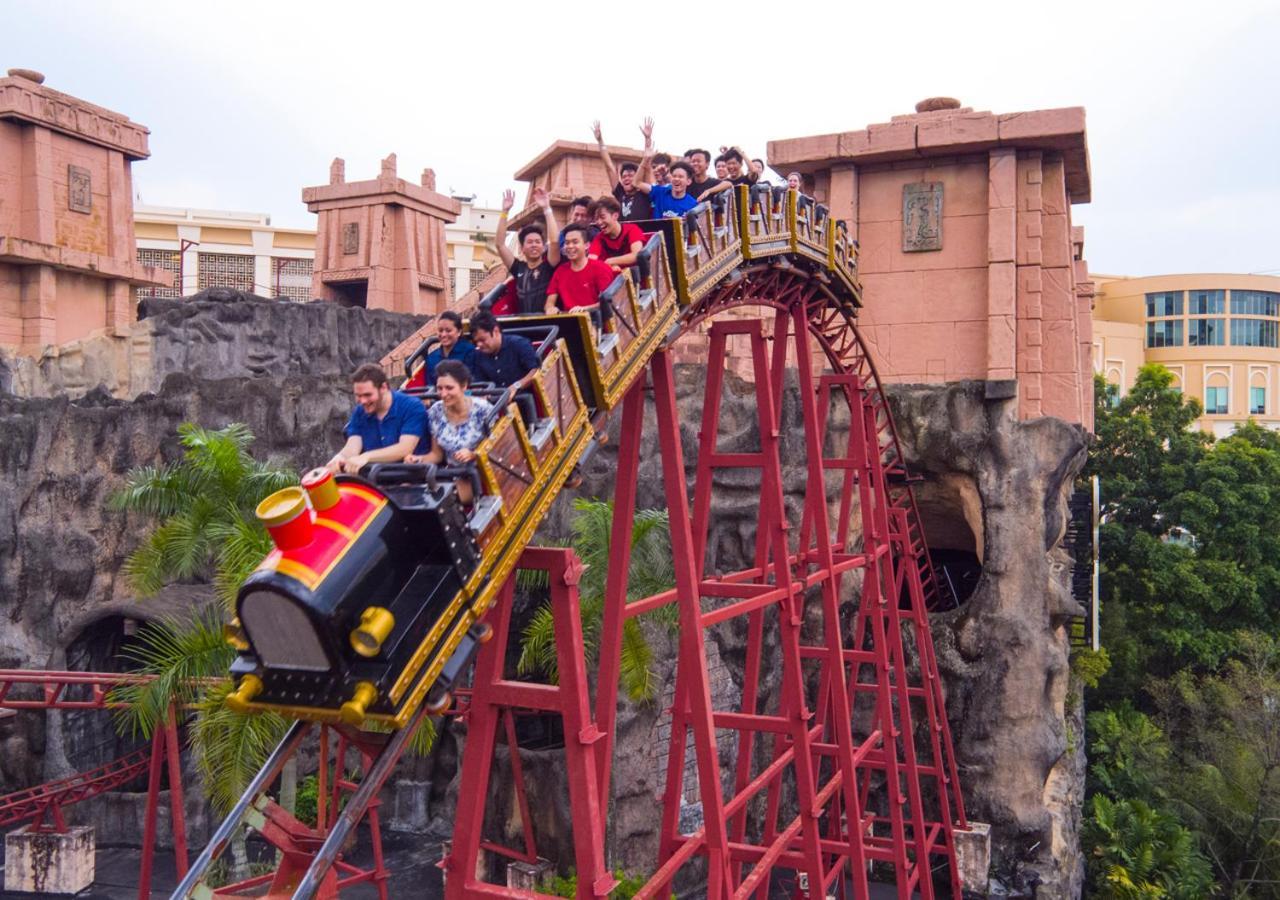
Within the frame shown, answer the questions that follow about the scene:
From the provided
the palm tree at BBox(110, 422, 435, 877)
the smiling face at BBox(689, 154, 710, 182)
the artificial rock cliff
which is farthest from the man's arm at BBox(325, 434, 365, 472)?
the artificial rock cliff

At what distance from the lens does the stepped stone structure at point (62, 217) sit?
23.8 metres

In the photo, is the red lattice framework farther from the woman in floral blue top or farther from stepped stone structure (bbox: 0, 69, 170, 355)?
stepped stone structure (bbox: 0, 69, 170, 355)

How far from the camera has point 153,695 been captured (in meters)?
11.4

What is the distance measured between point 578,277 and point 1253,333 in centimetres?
5777

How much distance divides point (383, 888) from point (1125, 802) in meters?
14.2

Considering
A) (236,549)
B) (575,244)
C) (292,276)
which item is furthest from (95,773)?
(292,276)

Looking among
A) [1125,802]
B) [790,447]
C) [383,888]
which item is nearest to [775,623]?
[790,447]

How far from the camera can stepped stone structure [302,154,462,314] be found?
31.4 m

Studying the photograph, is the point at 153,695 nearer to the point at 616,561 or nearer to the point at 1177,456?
the point at 616,561

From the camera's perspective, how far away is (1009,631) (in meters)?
18.5

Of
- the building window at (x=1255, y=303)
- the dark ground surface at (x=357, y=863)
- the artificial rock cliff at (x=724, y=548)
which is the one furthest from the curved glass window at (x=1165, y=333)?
the dark ground surface at (x=357, y=863)

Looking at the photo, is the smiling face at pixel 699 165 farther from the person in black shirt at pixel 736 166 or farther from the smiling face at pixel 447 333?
the smiling face at pixel 447 333

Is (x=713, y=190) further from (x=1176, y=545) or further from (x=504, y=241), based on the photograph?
(x=1176, y=545)

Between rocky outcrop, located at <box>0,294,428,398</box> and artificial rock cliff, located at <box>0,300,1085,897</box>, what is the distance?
4.63 metres
